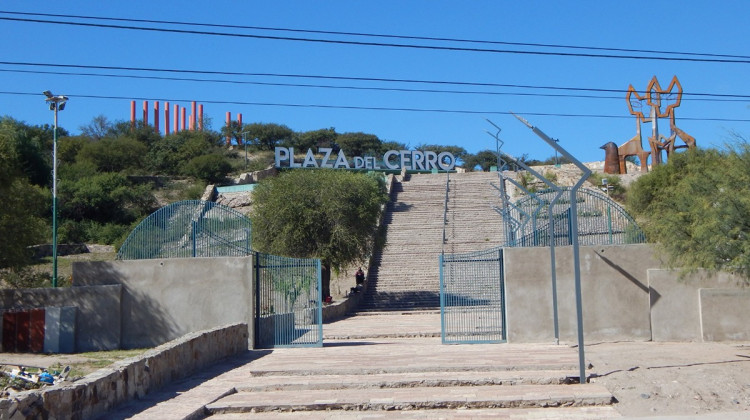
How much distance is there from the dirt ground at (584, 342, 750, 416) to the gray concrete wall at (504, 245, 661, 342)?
217cm

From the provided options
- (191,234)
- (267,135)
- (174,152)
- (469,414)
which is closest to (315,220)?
(191,234)

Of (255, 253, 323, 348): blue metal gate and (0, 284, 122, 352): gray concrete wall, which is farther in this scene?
(0, 284, 122, 352): gray concrete wall

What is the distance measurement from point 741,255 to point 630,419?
19.7 ft

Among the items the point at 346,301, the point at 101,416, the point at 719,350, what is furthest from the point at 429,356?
the point at 346,301

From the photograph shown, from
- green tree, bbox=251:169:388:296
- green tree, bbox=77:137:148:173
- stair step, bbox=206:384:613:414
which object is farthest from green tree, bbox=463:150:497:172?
stair step, bbox=206:384:613:414

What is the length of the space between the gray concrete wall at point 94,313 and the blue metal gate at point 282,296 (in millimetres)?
4271

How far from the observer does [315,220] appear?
39750mm

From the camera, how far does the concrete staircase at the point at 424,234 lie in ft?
136

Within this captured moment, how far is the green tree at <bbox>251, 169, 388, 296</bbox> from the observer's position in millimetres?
39500

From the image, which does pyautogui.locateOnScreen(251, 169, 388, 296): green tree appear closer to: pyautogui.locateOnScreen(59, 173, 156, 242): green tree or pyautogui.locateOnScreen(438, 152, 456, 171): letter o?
pyautogui.locateOnScreen(59, 173, 156, 242): green tree

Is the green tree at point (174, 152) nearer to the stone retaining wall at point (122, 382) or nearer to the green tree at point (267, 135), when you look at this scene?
the green tree at point (267, 135)

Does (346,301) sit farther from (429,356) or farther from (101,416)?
(101,416)

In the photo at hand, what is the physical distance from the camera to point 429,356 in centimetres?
1652

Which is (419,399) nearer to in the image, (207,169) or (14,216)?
(14,216)
